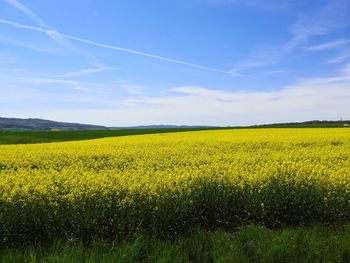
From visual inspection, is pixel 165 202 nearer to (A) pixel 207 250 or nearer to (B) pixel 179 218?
(B) pixel 179 218

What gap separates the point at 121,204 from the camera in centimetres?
740

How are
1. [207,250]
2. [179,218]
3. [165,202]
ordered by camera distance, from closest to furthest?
[207,250], [179,218], [165,202]

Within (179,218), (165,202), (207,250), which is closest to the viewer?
(207,250)

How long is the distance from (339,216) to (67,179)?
6.09 meters

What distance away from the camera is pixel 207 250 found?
671cm

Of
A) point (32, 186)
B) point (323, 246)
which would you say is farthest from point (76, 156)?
point (323, 246)

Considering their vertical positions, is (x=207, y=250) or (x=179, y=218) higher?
(x=179, y=218)

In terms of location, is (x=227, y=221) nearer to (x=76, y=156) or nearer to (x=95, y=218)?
(x=95, y=218)

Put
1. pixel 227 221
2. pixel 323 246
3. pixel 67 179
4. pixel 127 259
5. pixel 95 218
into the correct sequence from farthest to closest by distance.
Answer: pixel 67 179
pixel 227 221
pixel 95 218
pixel 323 246
pixel 127 259

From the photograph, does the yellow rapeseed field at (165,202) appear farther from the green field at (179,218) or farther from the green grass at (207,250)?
the green grass at (207,250)

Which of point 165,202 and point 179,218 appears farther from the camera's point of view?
point 165,202

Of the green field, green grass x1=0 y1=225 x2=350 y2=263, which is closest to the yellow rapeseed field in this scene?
the green field

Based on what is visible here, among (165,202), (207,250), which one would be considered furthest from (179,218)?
(207,250)

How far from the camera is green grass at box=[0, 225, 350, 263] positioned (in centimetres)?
615
